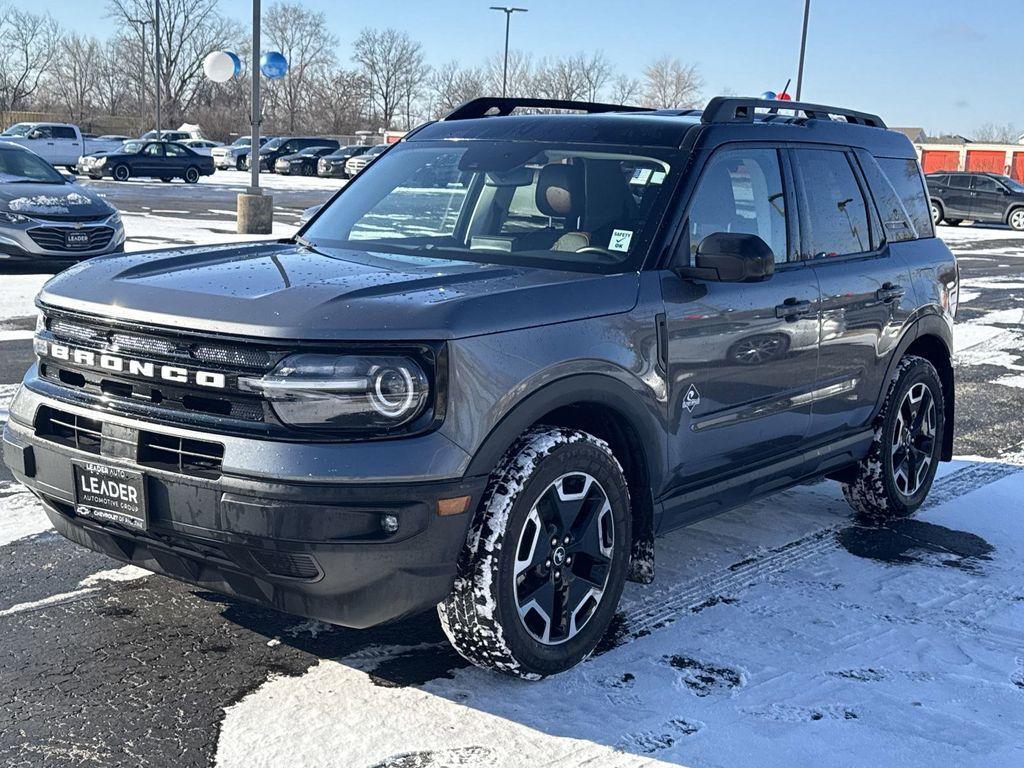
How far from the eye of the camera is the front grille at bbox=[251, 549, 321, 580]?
3336 mm

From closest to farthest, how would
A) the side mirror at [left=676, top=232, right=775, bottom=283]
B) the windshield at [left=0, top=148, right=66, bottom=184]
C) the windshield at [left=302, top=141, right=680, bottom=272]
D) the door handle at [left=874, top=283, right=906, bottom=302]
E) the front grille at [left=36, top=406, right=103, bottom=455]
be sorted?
the front grille at [left=36, top=406, right=103, bottom=455], the side mirror at [left=676, top=232, right=775, bottom=283], the windshield at [left=302, top=141, right=680, bottom=272], the door handle at [left=874, top=283, right=906, bottom=302], the windshield at [left=0, top=148, right=66, bottom=184]

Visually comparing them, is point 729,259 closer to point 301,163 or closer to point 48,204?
point 48,204

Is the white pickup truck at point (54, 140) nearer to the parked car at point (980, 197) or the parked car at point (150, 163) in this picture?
the parked car at point (150, 163)

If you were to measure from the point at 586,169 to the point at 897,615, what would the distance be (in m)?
2.05

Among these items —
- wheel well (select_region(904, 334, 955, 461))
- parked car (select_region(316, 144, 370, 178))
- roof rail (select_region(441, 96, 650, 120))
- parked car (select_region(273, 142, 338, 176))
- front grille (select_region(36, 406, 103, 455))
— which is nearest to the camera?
front grille (select_region(36, 406, 103, 455))

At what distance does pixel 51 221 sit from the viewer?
13719mm

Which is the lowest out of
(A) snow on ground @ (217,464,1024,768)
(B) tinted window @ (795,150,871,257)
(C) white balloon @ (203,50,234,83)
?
(A) snow on ground @ (217,464,1024,768)

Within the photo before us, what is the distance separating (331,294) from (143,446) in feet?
2.27

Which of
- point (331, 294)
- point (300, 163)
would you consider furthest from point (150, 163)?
point (331, 294)

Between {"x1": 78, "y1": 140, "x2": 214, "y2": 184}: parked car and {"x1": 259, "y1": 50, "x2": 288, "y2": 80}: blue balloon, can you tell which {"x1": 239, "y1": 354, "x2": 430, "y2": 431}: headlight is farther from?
{"x1": 78, "y1": 140, "x2": 214, "y2": 184}: parked car

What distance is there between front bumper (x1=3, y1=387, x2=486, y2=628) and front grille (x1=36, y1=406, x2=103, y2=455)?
0.20 feet

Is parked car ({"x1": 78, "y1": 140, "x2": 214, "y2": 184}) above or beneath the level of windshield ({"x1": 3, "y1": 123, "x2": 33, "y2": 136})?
beneath

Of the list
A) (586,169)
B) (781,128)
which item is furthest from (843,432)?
(586,169)

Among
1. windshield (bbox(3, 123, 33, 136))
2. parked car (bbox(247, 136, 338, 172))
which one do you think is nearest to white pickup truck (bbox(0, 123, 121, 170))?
windshield (bbox(3, 123, 33, 136))
